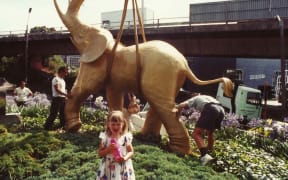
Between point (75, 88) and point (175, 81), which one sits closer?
point (175, 81)

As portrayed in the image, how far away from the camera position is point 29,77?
Result: 39.6 metres

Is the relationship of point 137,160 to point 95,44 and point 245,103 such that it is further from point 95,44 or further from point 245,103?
point 245,103

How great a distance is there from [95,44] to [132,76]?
1124 mm

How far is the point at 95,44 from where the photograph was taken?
8.12 metres

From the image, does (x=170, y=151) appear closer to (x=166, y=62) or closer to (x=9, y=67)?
(x=166, y=62)

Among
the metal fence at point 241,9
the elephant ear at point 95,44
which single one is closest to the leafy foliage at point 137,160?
the elephant ear at point 95,44

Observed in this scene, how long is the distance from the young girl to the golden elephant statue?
8.88 feet

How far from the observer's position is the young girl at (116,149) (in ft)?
14.4

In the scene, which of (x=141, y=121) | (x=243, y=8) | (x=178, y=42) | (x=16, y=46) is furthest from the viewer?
(x=243, y=8)

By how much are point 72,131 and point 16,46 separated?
29.4m

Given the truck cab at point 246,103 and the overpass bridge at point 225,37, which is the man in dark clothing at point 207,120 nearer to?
the truck cab at point 246,103

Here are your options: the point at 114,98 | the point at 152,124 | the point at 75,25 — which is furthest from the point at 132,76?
the point at 75,25

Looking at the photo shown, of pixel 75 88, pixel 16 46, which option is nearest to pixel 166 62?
pixel 75 88

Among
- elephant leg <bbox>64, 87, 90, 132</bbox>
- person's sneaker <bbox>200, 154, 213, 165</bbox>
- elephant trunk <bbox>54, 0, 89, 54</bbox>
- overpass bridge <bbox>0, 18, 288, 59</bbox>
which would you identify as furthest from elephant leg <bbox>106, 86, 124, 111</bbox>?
overpass bridge <bbox>0, 18, 288, 59</bbox>
